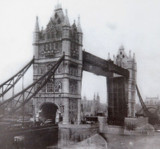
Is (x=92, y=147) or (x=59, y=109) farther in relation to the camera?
(x=59, y=109)

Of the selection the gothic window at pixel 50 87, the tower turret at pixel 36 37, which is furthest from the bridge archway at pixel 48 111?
the tower turret at pixel 36 37

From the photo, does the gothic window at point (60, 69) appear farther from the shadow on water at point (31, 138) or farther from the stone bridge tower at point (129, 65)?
the stone bridge tower at point (129, 65)

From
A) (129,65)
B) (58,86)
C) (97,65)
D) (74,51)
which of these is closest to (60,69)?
(58,86)

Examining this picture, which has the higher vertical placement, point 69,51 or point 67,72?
point 69,51

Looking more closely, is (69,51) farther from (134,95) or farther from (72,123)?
(134,95)

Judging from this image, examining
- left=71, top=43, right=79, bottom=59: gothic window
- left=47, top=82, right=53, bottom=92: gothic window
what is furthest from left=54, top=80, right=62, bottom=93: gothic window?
left=71, top=43, right=79, bottom=59: gothic window

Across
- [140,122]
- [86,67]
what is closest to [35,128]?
[86,67]
